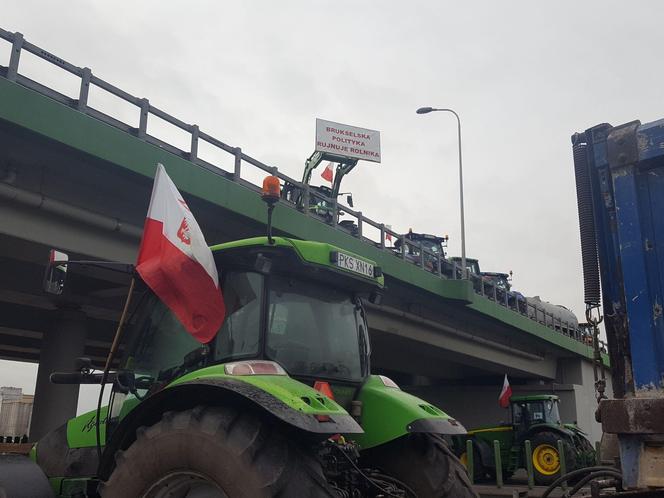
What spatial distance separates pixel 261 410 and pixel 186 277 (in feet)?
3.57

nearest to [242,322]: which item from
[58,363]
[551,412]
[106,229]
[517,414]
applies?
[106,229]

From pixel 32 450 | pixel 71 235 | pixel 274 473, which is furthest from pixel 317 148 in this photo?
Answer: pixel 274 473

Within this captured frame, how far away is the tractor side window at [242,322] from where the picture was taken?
4.27 metres

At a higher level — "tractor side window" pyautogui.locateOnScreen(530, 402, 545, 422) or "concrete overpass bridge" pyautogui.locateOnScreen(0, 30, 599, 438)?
"concrete overpass bridge" pyautogui.locateOnScreen(0, 30, 599, 438)

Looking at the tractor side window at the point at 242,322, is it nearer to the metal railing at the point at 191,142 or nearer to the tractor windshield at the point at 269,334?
the tractor windshield at the point at 269,334

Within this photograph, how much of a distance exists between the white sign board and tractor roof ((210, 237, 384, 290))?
2602 cm

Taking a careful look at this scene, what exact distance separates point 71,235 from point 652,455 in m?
11.0

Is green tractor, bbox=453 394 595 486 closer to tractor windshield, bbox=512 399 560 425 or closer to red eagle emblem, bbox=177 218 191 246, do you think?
tractor windshield, bbox=512 399 560 425

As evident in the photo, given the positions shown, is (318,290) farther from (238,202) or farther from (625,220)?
(238,202)

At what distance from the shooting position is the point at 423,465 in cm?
468

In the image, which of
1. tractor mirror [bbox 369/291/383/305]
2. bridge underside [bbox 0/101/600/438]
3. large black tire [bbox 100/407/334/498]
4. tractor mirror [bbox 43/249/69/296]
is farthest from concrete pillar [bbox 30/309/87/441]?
large black tire [bbox 100/407/334/498]

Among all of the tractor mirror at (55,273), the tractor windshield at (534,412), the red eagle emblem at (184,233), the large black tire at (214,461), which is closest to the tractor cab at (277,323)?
the red eagle emblem at (184,233)

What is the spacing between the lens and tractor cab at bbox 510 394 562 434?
65.2ft

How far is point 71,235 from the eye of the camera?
1191 centimetres
